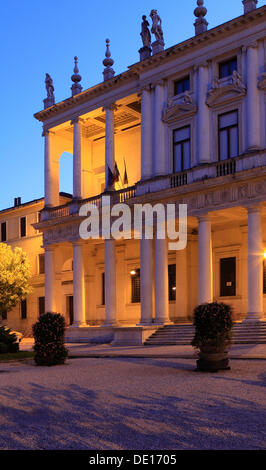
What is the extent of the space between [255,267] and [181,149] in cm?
828

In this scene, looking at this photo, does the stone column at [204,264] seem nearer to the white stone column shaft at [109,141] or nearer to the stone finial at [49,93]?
the white stone column shaft at [109,141]

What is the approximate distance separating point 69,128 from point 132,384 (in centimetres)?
2693

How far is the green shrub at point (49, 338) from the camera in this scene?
54.6 ft

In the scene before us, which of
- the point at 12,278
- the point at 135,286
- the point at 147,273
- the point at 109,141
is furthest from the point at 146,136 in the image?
the point at 12,278

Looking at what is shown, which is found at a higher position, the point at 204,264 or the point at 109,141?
the point at 109,141

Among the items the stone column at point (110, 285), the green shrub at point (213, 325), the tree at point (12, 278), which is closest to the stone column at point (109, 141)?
the stone column at point (110, 285)

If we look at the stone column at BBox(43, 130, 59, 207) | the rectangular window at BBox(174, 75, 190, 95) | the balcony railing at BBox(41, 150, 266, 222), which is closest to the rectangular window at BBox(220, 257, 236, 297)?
the balcony railing at BBox(41, 150, 266, 222)

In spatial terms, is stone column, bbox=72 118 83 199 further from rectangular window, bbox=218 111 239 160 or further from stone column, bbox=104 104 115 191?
rectangular window, bbox=218 111 239 160

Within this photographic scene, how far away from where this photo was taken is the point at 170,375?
41.7 feet

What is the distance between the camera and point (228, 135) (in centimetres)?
2608

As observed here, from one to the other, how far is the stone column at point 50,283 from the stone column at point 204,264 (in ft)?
39.4

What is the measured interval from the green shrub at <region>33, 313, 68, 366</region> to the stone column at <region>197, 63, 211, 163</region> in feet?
41.6

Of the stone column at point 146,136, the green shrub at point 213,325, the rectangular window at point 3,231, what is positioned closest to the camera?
the green shrub at point 213,325

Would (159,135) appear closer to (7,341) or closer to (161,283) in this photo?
(161,283)
